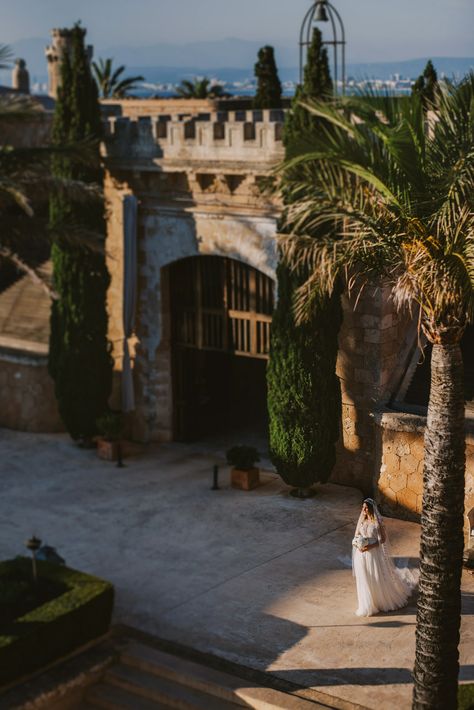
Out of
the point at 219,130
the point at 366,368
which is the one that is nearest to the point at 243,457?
the point at 366,368

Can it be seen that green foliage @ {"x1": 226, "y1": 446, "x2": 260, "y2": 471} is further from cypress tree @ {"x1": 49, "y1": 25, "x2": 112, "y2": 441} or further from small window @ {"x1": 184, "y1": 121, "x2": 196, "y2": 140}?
small window @ {"x1": 184, "y1": 121, "x2": 196, "y2": 140}

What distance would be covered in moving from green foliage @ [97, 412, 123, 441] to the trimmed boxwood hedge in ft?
26.3

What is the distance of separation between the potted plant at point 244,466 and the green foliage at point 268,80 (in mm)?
15268

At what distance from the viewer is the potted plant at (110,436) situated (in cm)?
2508

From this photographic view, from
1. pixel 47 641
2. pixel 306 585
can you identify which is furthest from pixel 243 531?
pixel 47 641

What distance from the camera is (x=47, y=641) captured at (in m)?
15.7

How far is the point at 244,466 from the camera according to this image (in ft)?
75.3

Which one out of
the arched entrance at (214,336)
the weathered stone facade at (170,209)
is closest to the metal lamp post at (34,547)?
the arched entrance at (214,336)

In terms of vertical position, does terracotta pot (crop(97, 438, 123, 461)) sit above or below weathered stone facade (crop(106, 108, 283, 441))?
below

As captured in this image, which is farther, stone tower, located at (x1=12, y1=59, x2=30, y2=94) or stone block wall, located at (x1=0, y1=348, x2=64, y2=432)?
stone tower, located at (x1=12, y1=59, x2=30, y2=94)

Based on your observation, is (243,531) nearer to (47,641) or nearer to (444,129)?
(47,641)

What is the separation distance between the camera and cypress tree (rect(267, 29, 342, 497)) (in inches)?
865

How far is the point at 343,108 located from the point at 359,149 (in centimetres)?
80

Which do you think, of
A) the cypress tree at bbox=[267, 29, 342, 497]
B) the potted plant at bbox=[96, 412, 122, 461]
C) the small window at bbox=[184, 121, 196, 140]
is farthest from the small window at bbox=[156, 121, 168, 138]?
the potted plant at bbox=[96, 412, 122, 461]
